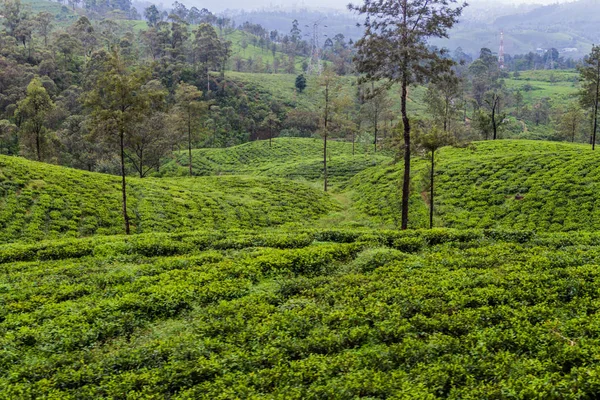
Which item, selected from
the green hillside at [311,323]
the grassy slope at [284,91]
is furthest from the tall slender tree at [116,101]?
the grassy slope at [284,91]

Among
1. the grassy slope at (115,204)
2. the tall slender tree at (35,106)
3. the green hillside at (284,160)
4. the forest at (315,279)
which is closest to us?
the forest at (315,279)

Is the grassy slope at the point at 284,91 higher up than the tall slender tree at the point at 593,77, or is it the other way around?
the grassy slope at the point at 284,91

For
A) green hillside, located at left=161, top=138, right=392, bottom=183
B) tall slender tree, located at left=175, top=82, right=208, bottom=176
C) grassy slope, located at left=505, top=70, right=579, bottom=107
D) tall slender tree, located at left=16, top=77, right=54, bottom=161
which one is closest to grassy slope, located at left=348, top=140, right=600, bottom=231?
green hillside, located at left=161, top=138, right=392, bottom=183

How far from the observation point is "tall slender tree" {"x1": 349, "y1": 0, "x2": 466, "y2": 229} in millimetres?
21797

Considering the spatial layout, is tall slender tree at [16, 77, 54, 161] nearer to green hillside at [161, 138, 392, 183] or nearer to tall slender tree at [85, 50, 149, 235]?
green hillside at [161, 138, 392, 183]

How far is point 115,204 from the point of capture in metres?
31.4

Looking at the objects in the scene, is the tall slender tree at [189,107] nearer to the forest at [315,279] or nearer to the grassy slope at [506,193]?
the forest at [315,279]

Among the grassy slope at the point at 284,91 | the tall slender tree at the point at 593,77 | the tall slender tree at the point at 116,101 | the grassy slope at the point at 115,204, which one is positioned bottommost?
the grassy slope at the point at 115,204

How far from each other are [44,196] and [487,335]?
99.5 feet

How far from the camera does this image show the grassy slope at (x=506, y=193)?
92.6 feet

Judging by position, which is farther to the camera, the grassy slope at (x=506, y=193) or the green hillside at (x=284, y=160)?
the green hillside at (x=284, y=160)

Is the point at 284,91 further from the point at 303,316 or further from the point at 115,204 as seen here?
the point at 303,316

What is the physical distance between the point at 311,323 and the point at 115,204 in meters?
25.8

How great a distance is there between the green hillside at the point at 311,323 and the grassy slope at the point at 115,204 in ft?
36.7
